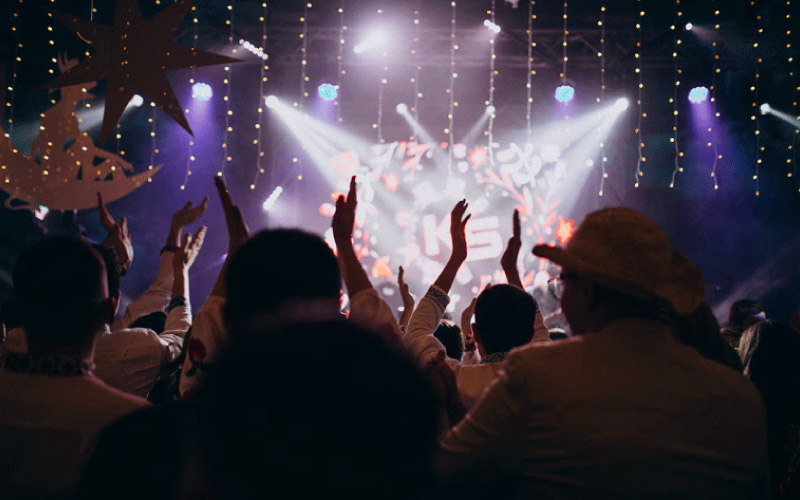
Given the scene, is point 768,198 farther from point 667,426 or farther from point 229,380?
point 229,380

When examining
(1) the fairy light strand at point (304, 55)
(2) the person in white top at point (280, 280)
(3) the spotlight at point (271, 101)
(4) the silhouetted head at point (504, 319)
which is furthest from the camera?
(3) the spotlight at point (271, 101)

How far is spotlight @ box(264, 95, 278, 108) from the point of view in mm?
8992

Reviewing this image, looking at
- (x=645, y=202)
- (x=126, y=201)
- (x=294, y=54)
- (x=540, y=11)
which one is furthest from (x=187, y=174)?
(x=645, y=202)

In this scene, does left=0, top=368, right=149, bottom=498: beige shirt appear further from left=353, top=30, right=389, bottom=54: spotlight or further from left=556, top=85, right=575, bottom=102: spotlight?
left=556, top=85, right=575, bottom=102: spotlight

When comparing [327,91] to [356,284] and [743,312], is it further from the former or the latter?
[356,284]

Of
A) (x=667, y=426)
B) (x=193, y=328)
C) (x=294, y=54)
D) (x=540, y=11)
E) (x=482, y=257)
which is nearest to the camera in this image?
(x=667, y=426)

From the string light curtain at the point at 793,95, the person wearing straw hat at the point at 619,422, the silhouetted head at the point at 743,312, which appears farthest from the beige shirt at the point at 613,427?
the string light curtain at the point at 793,95

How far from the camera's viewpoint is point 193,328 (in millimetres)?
1301

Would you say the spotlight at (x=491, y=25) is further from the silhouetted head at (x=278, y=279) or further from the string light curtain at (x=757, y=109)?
the silhouetted head at (x=278, y=279)

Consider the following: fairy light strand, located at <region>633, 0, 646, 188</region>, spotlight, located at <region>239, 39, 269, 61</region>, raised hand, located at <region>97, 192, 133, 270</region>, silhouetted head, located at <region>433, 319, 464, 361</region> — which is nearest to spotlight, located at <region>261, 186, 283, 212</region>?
spotlight, located at <region>239, 39, 269, 61</region>

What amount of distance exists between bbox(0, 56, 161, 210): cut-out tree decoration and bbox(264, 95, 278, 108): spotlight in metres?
2.88

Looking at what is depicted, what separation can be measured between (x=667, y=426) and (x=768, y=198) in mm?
9640

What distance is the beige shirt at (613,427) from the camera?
2.93ft

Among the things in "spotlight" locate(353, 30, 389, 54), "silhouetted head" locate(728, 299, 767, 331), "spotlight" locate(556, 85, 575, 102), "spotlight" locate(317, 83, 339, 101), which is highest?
"spotlight" locate(353, 30, 389, 54)
